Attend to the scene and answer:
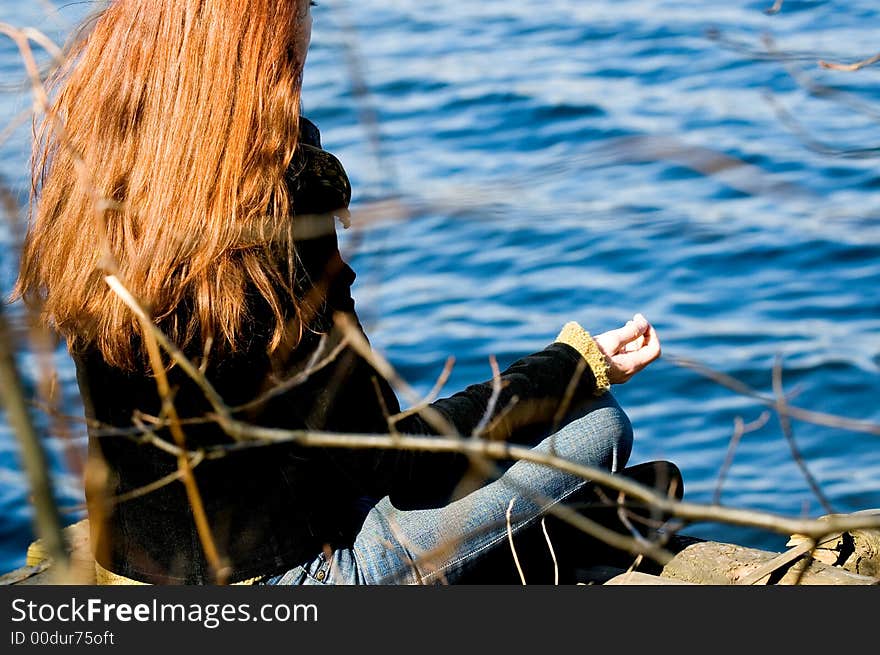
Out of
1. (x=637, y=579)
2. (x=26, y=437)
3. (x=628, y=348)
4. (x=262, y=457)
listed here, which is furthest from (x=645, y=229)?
(x=26, y=437)

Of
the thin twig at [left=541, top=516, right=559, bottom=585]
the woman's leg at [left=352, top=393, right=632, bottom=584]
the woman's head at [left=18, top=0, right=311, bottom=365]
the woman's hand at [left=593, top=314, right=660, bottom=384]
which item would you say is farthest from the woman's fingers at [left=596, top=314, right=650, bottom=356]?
the woman's head at [left=18, top=0, right=311, bottom=365]

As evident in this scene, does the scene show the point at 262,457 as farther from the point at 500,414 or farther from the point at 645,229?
the point at 645,229

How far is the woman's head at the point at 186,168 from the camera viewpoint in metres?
1.93

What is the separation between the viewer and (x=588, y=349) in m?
2.40

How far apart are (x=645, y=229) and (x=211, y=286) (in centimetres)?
160

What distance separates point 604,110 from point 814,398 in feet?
7.50

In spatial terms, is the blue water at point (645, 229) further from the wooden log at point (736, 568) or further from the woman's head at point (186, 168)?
the wooden log at point (736, 568)

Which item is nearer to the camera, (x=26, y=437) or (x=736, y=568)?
(x=26, y=437)

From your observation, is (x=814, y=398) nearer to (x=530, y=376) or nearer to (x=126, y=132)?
(x=530, y=376)

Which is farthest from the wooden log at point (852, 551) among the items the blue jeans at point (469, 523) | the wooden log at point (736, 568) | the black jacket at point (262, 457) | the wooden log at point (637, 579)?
the black jacket at point (262, 457)

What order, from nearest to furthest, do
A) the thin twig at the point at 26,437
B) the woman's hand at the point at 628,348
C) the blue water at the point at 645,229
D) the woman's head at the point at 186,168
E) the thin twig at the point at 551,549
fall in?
the thin twig at the point at 26,437
the woman's head at the point at 186,168
the thin twig at the point at 551,549
the woman's hand at the point at 628,348
the blue water at the point at 645,229

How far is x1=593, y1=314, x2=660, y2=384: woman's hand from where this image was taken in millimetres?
2461

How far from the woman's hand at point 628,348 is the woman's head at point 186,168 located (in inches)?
28.7

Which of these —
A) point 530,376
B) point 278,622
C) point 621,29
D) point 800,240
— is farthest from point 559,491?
point 621,29
